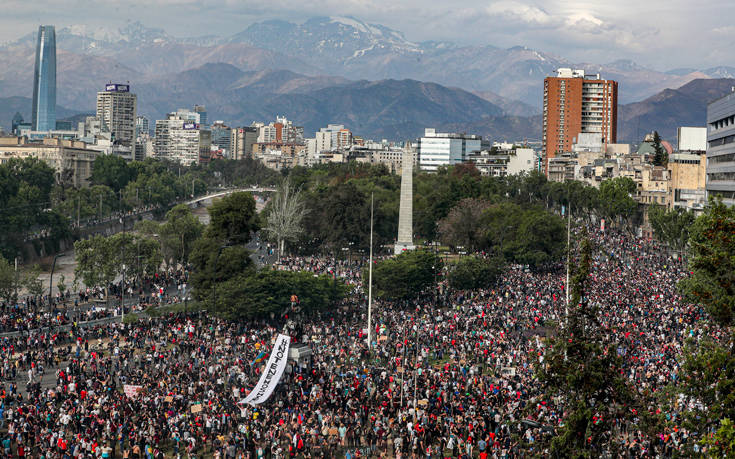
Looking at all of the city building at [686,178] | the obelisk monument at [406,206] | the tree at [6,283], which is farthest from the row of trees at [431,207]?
the tree at [6,283]

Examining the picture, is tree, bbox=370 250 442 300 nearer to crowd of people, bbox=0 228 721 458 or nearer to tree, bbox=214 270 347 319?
crowd of people, bbox=0 228 721 458

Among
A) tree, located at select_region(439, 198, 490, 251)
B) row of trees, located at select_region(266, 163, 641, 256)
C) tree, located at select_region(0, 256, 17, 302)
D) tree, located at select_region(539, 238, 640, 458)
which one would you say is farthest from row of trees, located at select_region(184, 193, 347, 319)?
tree, located at select_region(539, 238, 640, 458)

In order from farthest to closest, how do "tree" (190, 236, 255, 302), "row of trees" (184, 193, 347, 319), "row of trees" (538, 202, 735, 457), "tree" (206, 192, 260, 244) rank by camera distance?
"tree" (206, 192, 260, 244) < "tree" (190, 236, 255, 302) < "row of trees" (184, 193, 347, 319) < "row of trees" (538, 202, 735, 457)

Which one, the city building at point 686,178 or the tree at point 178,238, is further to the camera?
the city building at point 686,178

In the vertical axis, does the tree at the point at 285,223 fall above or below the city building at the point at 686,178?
below

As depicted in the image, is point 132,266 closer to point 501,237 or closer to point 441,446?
point 501,237

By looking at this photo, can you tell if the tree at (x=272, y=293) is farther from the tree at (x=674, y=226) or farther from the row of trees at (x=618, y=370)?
the row of trees at (x=618, y=370)

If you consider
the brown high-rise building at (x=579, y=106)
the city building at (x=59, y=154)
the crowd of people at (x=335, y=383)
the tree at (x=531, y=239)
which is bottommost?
the crowd of people at (x=335, y=383)
